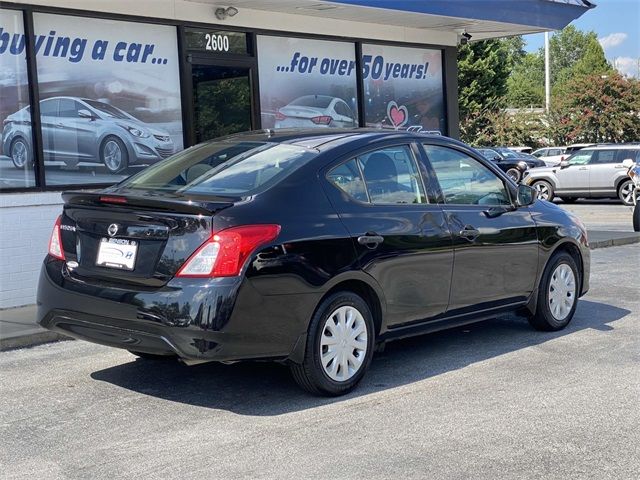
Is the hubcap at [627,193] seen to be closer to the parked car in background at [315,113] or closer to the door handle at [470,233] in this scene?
the parked car in background at [315,113]

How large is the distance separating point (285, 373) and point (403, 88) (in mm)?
8558

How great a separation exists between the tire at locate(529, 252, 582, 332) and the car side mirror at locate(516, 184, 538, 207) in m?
0.55

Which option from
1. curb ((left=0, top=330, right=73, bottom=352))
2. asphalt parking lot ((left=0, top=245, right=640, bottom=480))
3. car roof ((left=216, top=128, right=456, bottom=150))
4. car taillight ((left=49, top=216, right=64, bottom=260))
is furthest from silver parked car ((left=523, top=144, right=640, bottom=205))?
car taillight ((left=49, top=216, right=64, bottom=260))

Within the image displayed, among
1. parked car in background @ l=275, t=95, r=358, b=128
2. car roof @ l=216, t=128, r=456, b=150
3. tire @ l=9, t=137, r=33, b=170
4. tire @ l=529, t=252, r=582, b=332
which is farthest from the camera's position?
parked car in background @ l=275, t=95, r=358, b=128

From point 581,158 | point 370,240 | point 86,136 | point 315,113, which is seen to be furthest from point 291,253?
point 581,158

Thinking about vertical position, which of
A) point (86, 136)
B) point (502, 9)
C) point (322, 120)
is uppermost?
point (502, 9)

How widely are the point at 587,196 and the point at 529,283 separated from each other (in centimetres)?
1858

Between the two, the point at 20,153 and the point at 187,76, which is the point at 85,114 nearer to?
the point at 20,153

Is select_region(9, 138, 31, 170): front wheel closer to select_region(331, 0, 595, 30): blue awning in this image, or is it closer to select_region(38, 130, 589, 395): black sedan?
select_region(38, 130, 589, 395): black sedan

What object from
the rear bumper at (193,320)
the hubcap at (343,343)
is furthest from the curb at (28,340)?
the hubcap at (343,343)

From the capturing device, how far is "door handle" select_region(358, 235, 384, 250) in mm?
5699

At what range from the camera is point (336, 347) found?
5566mm

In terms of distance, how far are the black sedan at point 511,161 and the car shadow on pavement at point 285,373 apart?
21.4m

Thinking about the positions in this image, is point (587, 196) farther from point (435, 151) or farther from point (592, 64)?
point (592, 64)
